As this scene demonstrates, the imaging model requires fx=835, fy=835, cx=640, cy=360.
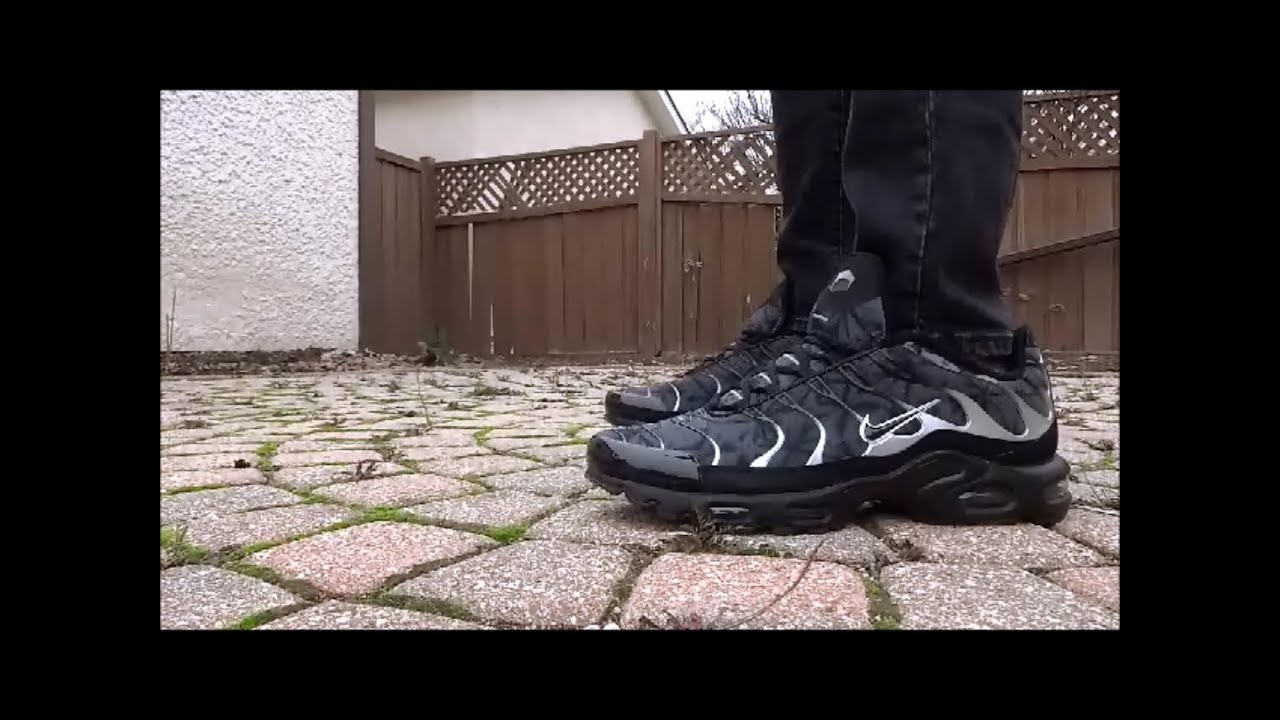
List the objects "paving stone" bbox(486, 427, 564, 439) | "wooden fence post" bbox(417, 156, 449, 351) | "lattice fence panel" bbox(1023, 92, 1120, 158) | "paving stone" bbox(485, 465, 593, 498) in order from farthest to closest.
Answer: "wooden fence post" bbox(417, 156, 449, 351) < "lattice fence panel" bbox(1023, 92, 1120, 158) < "paving stone" bbox(486, 427, 564, 439) < "paving stone" bbox(485, 465, 593, 498)

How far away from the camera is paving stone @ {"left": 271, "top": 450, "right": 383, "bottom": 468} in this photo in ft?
5.30

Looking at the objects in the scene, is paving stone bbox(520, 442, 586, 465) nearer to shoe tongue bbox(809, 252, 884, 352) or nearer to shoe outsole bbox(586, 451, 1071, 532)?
shoe outsole bbox(586, 451, 1071, 532)

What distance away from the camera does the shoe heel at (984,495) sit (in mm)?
1012

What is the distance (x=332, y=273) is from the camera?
500 centimetres

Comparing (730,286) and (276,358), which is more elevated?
(730,286)

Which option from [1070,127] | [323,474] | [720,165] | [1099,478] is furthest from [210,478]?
[1070,127]

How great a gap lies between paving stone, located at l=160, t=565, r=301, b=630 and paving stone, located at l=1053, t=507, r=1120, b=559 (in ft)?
2.87

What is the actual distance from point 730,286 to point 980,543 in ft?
15.1

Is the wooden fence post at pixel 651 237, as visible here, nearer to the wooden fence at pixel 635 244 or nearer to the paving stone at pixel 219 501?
the wooden fence at pixel 635 244

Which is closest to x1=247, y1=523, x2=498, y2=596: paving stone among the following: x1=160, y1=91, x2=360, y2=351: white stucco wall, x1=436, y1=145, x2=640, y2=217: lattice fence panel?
x1=160, y1=91, x2=360, y2=351: white stucco wall
